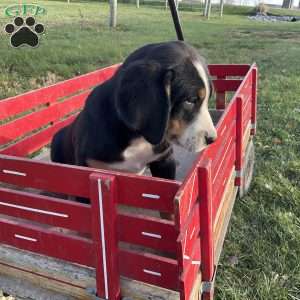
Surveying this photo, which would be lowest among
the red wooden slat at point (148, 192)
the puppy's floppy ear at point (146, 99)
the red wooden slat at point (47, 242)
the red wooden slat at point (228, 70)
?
the red wooden slat at point (47, 242)

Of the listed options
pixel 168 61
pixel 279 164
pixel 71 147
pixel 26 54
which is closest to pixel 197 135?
pixel 168 61

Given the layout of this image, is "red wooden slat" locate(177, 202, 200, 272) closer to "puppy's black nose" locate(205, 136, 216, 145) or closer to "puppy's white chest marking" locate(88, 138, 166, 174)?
"puppy's black nose" locate(205, 136, 216, 145)

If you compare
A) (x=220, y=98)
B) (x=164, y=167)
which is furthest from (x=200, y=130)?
(x=220, y=98)

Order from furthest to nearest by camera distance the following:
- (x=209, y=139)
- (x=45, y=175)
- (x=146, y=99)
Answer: (x=209, y=139)
(x=146, y=99)
(x=45, y=175)

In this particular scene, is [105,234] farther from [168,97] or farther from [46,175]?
[168,97]

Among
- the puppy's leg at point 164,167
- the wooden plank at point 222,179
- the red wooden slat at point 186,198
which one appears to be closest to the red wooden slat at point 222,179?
the wooden plank at point 222,179

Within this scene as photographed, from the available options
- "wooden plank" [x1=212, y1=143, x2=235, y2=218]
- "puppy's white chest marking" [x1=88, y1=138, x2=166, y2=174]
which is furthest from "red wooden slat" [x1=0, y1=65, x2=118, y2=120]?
"wooden plank" [x1=212, y1=143, x2=235, y2=218]

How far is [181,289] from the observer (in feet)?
4.84

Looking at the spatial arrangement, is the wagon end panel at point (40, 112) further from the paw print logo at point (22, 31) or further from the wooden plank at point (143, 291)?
the paw print logo at point (22, 31)

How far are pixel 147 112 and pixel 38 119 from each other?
1.50 meters

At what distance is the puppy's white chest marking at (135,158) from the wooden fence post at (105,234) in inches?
21.1

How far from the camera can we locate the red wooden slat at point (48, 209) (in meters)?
1.63

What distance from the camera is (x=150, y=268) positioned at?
1.59 metres

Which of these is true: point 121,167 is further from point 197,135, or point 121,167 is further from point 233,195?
point 233,195
